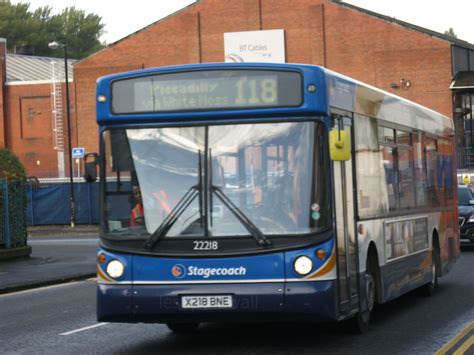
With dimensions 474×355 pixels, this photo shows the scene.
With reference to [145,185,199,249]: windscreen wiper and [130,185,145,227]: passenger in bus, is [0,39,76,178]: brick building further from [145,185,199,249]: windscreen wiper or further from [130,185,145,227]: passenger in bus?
[145,185,199,249]: windscreen wiper

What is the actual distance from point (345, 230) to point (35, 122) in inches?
2714

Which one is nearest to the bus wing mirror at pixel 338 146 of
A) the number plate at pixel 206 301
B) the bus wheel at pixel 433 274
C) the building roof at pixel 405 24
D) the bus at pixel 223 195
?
the bus at pixel 223 195

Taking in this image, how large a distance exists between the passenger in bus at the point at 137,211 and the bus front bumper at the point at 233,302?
1.94 feet

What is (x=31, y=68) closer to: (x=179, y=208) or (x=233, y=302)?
(x=179, y=208)

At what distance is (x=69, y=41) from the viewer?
377 ft

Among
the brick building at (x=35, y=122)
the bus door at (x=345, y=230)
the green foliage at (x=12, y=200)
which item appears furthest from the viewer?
the brick building at (x=35, y=122)

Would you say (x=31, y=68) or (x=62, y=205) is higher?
(x=31, y=68)

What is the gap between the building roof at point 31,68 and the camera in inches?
3346

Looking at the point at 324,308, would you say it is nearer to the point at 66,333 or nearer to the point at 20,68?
the point at 66,333

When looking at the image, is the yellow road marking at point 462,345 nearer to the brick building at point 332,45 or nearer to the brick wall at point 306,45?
the brick building at point 332,45

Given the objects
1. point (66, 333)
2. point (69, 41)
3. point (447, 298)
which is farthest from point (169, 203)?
point (69, 41)

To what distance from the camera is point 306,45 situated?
6925 cm

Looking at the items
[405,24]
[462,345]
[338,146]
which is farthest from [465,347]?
[405,24]

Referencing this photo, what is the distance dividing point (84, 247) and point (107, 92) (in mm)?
23020
